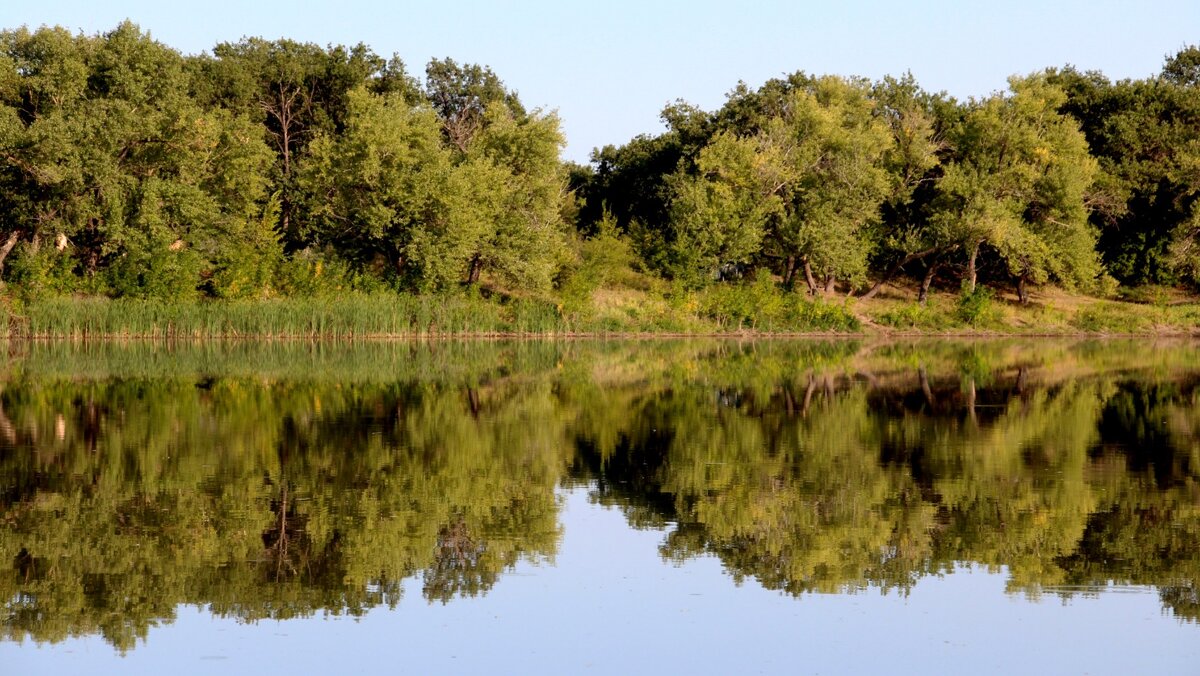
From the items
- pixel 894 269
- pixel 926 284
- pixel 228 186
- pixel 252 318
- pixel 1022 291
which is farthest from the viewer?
pixel 894 269

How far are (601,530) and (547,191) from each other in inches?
1790

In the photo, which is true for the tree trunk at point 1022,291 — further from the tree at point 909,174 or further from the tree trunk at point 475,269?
the tree trunk at point 475,269

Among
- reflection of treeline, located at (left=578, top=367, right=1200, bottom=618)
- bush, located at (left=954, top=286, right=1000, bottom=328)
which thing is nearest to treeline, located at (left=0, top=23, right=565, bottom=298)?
bush, located at (left=954, top=286, right=1000, bottom=328)

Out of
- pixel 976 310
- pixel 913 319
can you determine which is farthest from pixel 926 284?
pixel 976 310

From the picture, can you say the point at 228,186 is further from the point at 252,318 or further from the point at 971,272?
the point at 971,272

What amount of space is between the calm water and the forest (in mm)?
27980

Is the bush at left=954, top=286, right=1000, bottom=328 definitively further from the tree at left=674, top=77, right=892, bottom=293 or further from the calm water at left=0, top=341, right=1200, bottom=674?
the calm water at left=0, top=341, right=1200, bottom=674

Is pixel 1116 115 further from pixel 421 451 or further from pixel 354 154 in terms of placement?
pixel 421 451

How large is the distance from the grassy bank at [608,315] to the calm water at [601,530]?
23.8 meters

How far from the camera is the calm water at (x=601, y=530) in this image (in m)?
9.48

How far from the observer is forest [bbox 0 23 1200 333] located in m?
52.2

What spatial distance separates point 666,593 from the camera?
10836 millimetres

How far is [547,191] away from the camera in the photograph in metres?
58.1

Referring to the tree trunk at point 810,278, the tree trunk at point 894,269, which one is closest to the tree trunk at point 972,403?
the tree trunk at point 810,278
